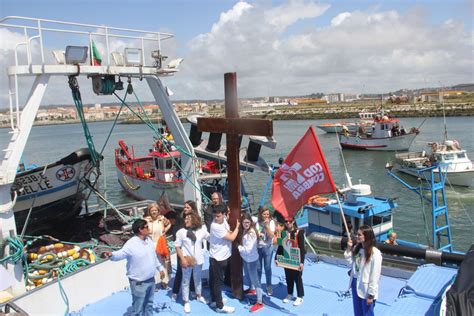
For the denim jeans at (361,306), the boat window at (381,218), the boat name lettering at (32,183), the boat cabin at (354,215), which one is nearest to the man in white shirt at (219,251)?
the denim jeans at (361,306)

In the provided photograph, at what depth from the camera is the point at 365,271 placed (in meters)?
4.44

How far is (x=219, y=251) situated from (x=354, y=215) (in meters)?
6.17

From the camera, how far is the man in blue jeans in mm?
4754

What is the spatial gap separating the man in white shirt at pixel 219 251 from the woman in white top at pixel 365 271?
5.34 ft

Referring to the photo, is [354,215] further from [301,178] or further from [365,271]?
[365,271]

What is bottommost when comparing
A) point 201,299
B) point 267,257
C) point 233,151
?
point 201,299

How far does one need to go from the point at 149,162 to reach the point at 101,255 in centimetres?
1727

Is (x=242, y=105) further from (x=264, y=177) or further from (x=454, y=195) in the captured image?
(x=264, y=177)

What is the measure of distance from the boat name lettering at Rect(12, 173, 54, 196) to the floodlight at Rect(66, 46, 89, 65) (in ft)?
11.5

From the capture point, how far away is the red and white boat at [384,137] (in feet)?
135

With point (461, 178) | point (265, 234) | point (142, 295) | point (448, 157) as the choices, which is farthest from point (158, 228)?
point (461, 178)

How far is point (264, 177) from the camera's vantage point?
2908 cm

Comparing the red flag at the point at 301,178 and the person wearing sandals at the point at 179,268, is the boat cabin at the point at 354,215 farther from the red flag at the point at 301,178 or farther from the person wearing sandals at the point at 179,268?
the person wearing sandals at the point at 179,268

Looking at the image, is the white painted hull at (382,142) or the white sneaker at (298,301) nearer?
the white sneaker at (298,301)
